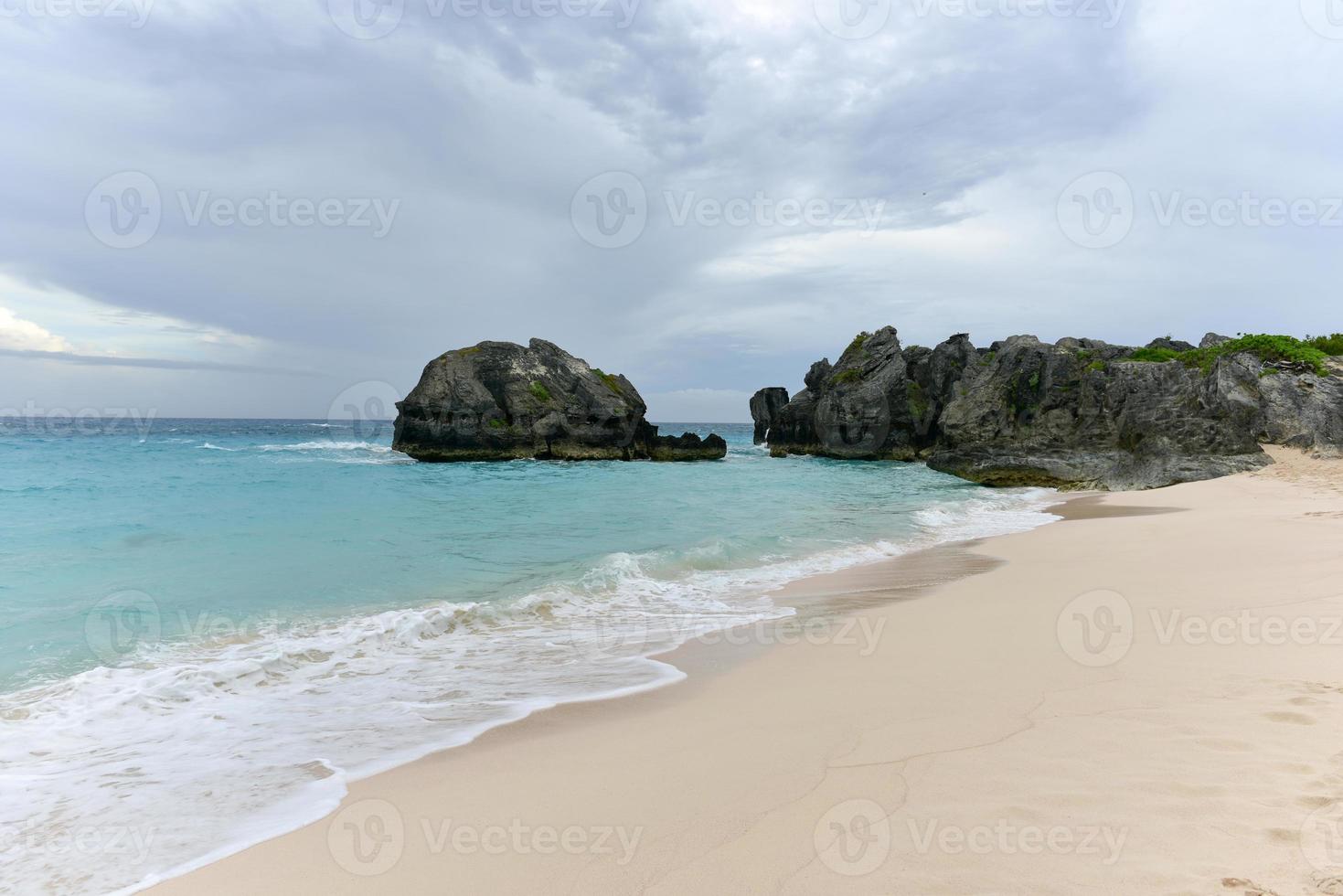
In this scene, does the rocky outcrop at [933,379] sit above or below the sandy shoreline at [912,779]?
above

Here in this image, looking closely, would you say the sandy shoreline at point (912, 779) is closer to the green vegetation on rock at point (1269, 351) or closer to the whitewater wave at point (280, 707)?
the whitewater wave at point (280, 707)

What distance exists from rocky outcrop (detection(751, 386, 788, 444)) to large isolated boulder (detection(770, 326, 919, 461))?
1870 cm

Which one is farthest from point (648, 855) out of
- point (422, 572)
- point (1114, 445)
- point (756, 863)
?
point (1114, 445)

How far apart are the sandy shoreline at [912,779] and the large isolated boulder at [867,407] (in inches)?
1824

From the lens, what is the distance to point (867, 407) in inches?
2056

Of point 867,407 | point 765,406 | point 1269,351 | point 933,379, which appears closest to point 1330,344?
point 1269,351

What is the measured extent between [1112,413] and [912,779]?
3184 cm

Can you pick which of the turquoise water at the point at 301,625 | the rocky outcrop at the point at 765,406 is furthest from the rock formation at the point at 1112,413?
the rocky outcrop at the point at 765,406

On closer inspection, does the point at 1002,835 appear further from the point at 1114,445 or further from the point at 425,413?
the point at 425,413

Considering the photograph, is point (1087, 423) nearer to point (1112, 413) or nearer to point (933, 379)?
point (1112, 413)

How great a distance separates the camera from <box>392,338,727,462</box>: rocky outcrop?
45.6m

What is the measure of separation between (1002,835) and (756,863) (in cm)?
108

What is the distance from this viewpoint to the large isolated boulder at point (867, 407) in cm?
5175

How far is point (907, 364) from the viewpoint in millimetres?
53688
